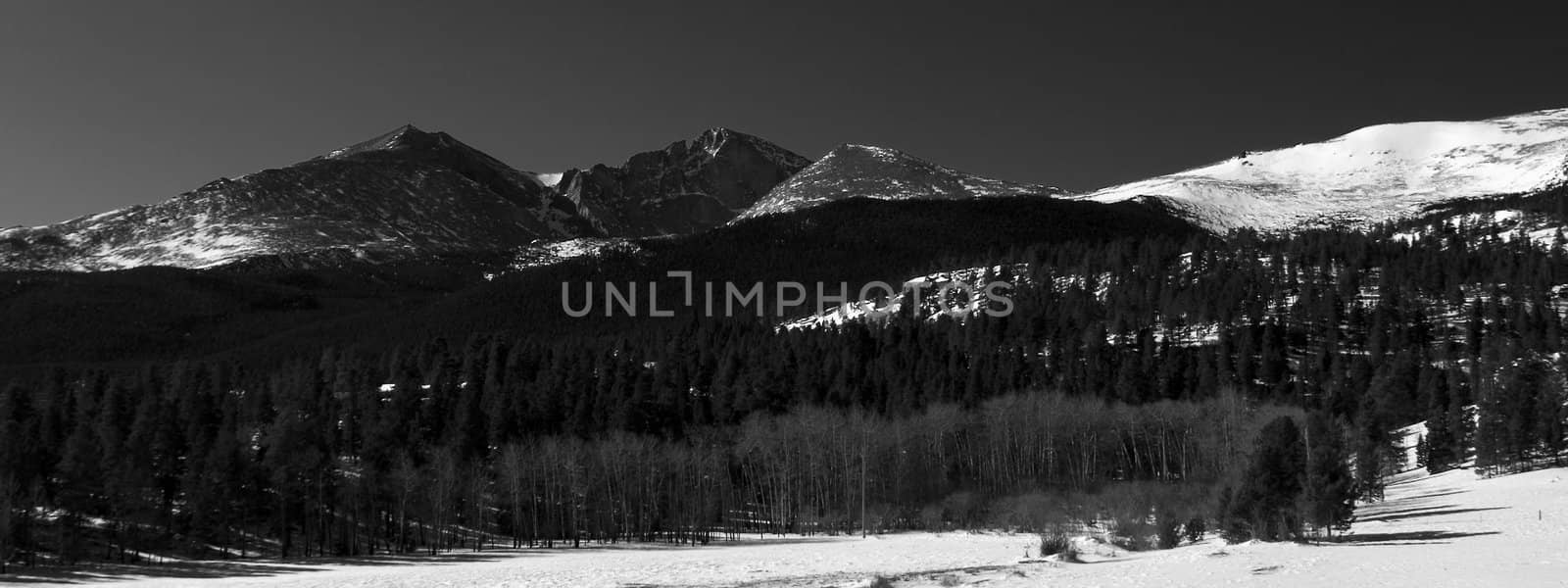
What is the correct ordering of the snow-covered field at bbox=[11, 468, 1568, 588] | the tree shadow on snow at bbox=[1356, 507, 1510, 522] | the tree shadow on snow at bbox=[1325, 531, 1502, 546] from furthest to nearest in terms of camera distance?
the tree shadow on snow at bbox=[1356, 507, 1510, 522], the tree shadow on snow at bbox=[1325, 531, 1502, 546], the snow-covered field at bbox=[11, 468, 1568, 588]

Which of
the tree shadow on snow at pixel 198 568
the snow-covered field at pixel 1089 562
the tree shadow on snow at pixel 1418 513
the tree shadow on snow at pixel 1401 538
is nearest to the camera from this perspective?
the snow-covered field at pixel 1089 562

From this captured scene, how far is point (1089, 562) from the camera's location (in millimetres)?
45562

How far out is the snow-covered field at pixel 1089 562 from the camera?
112 ft

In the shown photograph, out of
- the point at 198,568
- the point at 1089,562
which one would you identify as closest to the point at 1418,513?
the point at 1089,562

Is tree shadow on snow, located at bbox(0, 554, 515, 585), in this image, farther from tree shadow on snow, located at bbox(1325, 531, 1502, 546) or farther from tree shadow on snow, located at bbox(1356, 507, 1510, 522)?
tree shadow on snow, located at bbox(1356, 507, 1510, 522)

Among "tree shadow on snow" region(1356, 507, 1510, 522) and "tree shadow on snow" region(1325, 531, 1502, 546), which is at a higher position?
"tree shadow on snow" region(1325, 531, 1502, 546)

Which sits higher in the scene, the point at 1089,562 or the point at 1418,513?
the point at 1089,562

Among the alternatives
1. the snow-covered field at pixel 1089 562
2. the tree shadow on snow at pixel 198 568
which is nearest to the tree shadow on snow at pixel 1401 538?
the snow-covered field at pixel 1089 562

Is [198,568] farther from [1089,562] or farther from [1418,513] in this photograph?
[1418,513]

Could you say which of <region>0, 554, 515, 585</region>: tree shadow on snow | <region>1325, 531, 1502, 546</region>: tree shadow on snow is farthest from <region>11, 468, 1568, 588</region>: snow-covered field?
<region>0, 554, 515, 585</region>: tree shadow on snow

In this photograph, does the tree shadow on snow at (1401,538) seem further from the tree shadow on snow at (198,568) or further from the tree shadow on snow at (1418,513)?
the tree shadow on snow at (198,568)

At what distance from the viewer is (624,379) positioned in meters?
132

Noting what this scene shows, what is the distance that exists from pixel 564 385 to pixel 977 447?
1920 inches

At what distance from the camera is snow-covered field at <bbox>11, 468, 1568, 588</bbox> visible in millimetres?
34094
